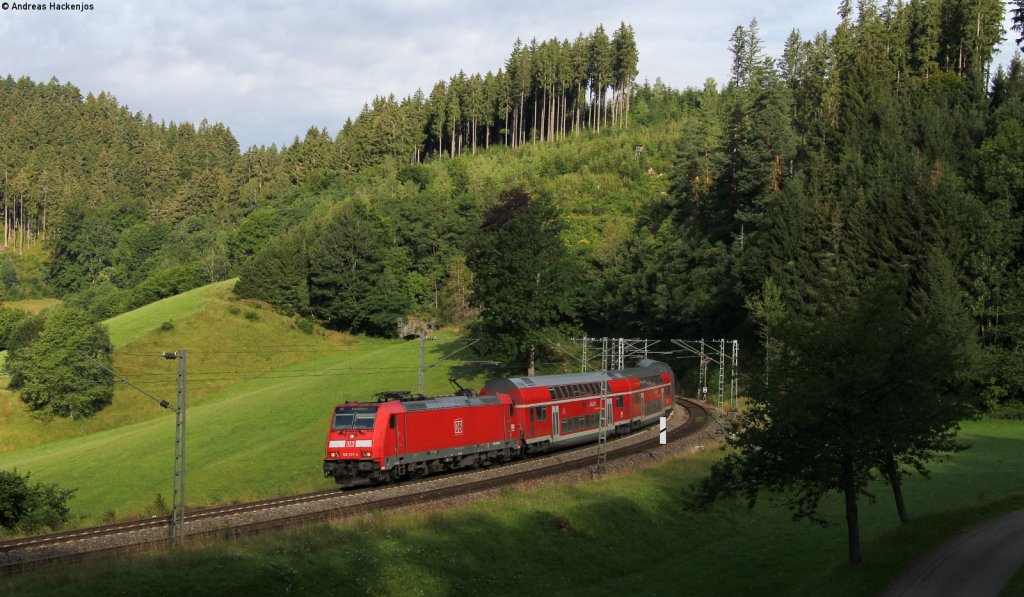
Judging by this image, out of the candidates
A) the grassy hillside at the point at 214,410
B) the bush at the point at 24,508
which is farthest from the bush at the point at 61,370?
the bush at the point at 24,508

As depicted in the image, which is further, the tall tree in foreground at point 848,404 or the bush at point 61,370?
the bush at point 61,370

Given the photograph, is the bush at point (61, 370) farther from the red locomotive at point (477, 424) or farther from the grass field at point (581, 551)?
the grass field at point (581, 551)

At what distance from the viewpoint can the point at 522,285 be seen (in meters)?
74.3

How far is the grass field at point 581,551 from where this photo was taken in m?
22.2

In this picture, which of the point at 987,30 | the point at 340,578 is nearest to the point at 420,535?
the point at 340,578

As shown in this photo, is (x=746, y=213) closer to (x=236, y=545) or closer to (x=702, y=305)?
(x=702, y=305)

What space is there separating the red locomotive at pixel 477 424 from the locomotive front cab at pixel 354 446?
0.04m

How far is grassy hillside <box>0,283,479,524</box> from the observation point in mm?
51219

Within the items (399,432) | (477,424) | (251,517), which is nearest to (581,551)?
(399,432)

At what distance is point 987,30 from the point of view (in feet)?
358

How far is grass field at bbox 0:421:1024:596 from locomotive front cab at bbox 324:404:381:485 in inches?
239

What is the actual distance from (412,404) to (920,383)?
21.7 meters

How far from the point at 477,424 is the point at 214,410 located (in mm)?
42693

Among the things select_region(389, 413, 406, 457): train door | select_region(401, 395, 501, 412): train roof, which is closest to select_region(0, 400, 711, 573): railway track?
select_region(389, 413, 406, 457): train door
